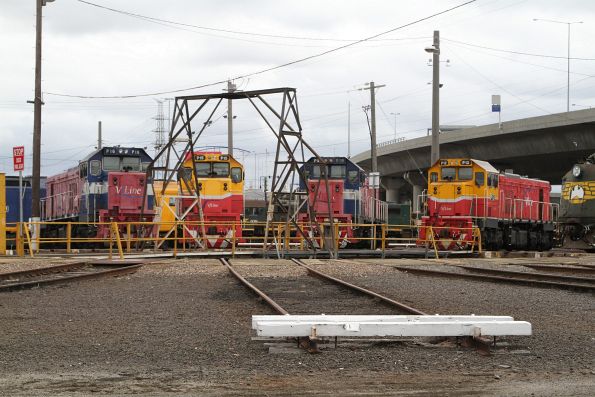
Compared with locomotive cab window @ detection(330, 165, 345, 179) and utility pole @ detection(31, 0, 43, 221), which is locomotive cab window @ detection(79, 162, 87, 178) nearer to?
utility pole @ detection(31, 0, 43, 221)

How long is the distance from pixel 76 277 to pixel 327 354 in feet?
31.0

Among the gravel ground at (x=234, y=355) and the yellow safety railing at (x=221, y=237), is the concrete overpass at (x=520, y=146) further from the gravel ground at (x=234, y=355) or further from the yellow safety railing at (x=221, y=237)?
the gravel ground at (x=234, y=355)

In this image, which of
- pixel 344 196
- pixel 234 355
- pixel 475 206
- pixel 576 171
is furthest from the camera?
pixel 344 196

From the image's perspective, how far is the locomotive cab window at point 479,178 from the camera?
31.0 m

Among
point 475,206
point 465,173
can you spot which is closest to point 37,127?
point 465,173

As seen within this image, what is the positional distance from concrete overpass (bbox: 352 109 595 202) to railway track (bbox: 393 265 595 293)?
23.1 metres

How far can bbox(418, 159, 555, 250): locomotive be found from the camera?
101 feet

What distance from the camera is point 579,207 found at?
30719mm

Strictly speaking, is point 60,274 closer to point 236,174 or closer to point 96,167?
point 96,167

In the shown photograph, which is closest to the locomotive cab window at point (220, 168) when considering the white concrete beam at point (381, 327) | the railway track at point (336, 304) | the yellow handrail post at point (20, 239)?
the yellow handrail post at point (20, 239)

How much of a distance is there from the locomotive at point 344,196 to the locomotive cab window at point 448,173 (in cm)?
340

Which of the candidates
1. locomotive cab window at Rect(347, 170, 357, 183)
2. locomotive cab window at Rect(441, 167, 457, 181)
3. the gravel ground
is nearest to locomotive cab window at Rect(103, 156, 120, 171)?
locomotive cab window at Rect(347, 170, 357, 183)

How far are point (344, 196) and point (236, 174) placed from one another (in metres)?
5.39

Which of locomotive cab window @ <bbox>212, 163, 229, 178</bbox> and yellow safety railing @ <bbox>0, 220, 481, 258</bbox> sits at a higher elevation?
locomotive cab window @ <bbox>212, 163, 229, 178</bbox>
